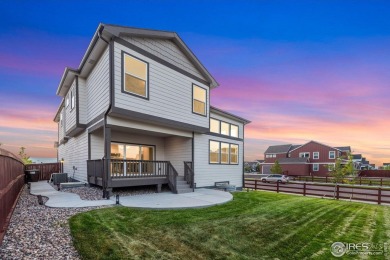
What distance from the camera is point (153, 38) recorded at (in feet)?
32.5

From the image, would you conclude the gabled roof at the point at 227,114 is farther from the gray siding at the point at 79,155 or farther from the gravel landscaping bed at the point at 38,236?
the gravel landscaping bed at the point at 38,236

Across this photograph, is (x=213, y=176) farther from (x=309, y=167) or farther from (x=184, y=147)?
(x=309, y=167)

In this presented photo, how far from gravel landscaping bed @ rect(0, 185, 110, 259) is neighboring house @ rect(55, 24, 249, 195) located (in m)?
2.78

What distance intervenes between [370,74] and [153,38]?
14.3 meters

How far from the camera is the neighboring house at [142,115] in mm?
8445

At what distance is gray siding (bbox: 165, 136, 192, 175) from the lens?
42.8 ft

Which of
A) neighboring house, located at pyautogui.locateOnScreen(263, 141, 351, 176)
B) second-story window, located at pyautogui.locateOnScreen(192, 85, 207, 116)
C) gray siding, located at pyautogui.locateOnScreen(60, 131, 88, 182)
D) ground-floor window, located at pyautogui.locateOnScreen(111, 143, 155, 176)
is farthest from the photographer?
neighboring house, located at pyautogui.locateOnScreen(263, 141, 351, 176)

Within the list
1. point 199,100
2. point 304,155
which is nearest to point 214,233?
point 199,100

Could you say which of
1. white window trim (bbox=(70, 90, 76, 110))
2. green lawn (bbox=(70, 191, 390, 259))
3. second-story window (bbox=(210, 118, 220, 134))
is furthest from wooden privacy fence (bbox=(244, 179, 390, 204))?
white window trim (bbox=(70, 90, 76, 110))

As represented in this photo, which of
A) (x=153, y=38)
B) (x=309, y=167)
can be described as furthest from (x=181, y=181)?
(x=309, y=167)

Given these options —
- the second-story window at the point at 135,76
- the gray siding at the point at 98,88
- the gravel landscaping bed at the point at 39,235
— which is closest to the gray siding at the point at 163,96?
the second-story window at the point at 135,76

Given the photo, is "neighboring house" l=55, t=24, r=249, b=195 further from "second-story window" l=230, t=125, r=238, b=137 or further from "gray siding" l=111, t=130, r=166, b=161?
"second-story window" l=230, t=125, r=238, b=137

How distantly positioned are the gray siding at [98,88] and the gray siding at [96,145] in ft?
2.84

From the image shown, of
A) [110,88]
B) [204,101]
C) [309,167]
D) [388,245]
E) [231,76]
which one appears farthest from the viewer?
[309,167]
